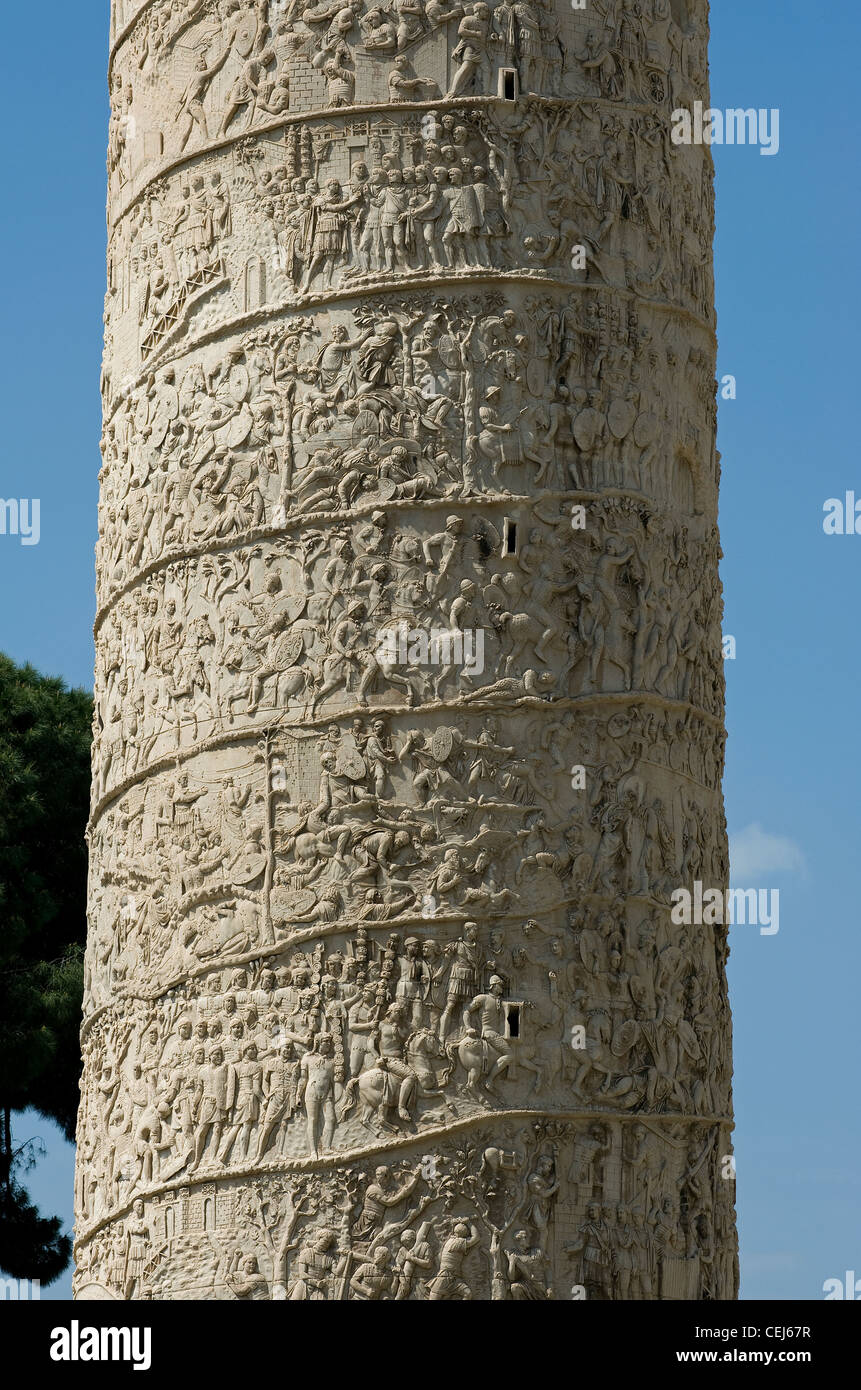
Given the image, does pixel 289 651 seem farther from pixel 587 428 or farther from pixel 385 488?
pixel 587 428

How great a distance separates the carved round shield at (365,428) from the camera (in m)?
8.20

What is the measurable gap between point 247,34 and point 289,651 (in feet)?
8.04

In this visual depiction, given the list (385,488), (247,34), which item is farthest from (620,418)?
(247,34)

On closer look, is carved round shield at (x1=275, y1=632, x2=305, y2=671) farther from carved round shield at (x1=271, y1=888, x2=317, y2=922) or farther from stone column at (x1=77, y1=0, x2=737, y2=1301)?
carved round shield at (x1=271, y1=888, x2=317, y2=922)

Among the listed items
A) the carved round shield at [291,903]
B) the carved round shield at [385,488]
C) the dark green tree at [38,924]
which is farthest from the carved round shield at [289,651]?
the dark green tree at [38,924]

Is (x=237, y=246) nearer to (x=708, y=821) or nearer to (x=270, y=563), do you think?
(x=270, y=563)

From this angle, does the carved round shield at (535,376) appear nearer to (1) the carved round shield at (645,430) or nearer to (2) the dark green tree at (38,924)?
(1) the carved round shield at (645,430)

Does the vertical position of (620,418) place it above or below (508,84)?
below

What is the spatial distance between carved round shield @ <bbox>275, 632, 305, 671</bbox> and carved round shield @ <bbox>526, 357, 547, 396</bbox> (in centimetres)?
124

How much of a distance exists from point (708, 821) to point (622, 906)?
2.39 ft

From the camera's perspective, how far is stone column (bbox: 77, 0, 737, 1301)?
775 cm

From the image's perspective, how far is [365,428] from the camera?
8.21 m

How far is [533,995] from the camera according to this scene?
7.83 meters

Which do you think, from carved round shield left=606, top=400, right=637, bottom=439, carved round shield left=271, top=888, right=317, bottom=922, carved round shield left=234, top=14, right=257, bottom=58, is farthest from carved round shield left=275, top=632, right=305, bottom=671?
carved round shield left=234, top=14, right=257, bottom=58
